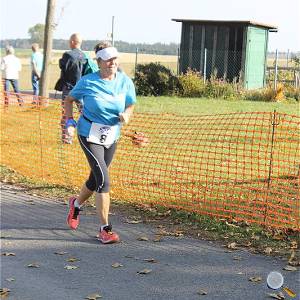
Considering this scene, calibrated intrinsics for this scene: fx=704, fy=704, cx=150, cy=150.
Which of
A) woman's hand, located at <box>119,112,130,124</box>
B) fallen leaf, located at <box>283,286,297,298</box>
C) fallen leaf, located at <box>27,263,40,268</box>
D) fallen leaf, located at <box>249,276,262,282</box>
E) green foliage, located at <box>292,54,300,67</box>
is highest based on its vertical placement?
green foliage, located at <box>292,54,300,67</box>

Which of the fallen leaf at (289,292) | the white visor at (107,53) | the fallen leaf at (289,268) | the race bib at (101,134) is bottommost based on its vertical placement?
the fallen leaf at (289,268)

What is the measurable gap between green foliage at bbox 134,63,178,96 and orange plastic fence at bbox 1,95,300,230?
430 inches

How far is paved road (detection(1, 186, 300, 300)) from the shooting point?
5.16 meters

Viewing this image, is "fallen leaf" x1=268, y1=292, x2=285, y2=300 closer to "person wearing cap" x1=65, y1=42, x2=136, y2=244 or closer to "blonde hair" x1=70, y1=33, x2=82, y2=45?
"person wearing cap" x1=65, y1=42, x2=136, y2=244

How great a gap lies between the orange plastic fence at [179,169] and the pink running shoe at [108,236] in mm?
1336

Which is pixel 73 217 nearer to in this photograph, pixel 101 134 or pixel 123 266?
pixel 101 134

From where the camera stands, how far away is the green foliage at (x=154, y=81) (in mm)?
25719

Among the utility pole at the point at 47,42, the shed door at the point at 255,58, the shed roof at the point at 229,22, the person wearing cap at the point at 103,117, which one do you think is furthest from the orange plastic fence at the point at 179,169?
the shed roof at the point at 229,22

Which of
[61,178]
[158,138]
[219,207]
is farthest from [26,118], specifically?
[219,207]

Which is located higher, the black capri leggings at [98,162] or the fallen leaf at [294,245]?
the black capri leggings at [98,162]

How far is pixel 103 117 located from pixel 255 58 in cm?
2369

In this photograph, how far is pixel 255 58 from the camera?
97.0 feet

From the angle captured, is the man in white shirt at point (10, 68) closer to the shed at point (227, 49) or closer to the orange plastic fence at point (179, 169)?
the orange plastic fence at point (179, 169)

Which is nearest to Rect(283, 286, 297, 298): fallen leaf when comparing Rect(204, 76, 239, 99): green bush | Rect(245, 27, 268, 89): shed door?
Rect(204, 76, 239, 99): green bush
